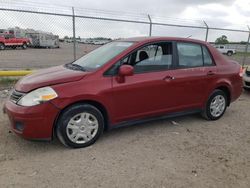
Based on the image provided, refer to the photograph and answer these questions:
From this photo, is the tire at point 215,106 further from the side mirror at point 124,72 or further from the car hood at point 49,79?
the car hood at point 49,79

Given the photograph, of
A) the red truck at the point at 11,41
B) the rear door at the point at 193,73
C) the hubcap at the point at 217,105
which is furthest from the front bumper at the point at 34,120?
the red truck at the point at 11,41

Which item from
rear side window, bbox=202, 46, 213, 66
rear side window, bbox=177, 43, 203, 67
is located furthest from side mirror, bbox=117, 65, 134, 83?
rear side window, bbox=202, 46, 213, 66

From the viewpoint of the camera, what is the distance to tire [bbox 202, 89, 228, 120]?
4.95 meters

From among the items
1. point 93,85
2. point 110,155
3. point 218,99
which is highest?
point 93,85

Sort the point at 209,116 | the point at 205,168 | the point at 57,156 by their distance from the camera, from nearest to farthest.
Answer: the point at 205,168
the point at 57,156
the point at 209,116

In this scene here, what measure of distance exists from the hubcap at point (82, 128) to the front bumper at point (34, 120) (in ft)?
0.90

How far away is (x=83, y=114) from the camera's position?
142 inches

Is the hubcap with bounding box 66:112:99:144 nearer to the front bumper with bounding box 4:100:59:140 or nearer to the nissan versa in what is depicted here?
the nissan versa

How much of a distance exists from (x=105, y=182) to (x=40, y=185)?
73 centimetres

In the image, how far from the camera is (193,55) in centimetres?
468

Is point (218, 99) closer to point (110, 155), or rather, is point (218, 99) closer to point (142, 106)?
point (142, 106)

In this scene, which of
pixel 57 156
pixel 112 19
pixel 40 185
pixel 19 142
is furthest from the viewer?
pixel 112 19

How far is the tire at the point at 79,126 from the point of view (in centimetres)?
350

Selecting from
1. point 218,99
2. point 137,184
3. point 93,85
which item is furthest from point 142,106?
point 218,99
